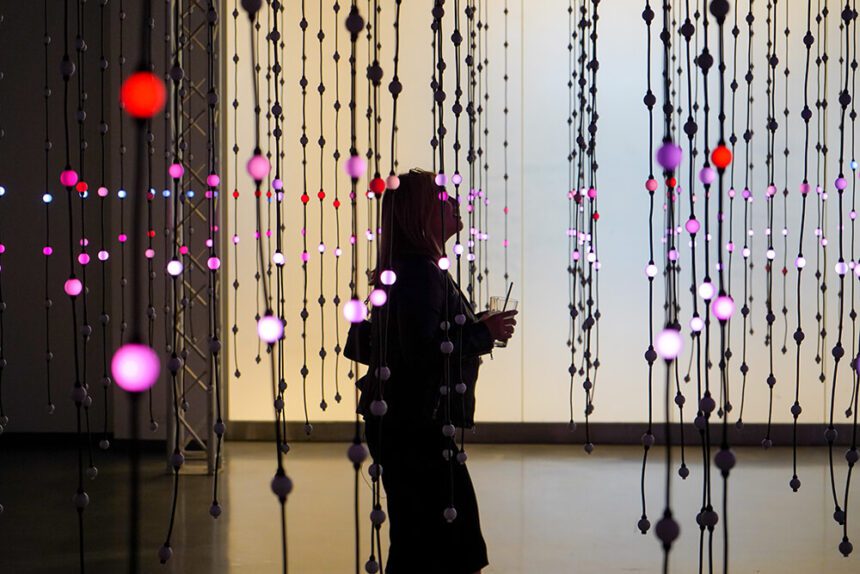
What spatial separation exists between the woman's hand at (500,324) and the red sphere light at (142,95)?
1913 millimetres

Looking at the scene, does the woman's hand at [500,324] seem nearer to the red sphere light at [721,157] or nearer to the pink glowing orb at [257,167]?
the red sphere light at [721,157]

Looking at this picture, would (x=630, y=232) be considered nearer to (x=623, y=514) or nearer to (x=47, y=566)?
(x=623, y=514)

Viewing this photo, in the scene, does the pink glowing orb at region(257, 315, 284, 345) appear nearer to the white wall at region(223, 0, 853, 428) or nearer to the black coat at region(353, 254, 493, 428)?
the black coat at region(353, 254, 493, 428)

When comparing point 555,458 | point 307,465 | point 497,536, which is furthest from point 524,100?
point 497,536

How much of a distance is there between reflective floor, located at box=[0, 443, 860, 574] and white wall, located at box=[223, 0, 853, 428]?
0.48 m

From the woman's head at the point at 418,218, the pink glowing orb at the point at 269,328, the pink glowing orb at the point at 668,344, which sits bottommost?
the pink glowing orb at the point at 668,344

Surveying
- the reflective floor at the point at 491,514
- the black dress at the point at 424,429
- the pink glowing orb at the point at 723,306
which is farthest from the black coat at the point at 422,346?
the reflective floor at the point at 491,514

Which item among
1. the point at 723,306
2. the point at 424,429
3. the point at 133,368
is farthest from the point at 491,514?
the point at 133,368

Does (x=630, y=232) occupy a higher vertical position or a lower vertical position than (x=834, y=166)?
lower

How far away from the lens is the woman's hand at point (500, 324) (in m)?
2.84

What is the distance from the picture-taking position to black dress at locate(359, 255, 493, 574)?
9.09ft

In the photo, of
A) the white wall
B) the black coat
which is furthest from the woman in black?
the white wall

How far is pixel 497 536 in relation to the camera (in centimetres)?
466

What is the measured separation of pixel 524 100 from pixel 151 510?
13.0ft
